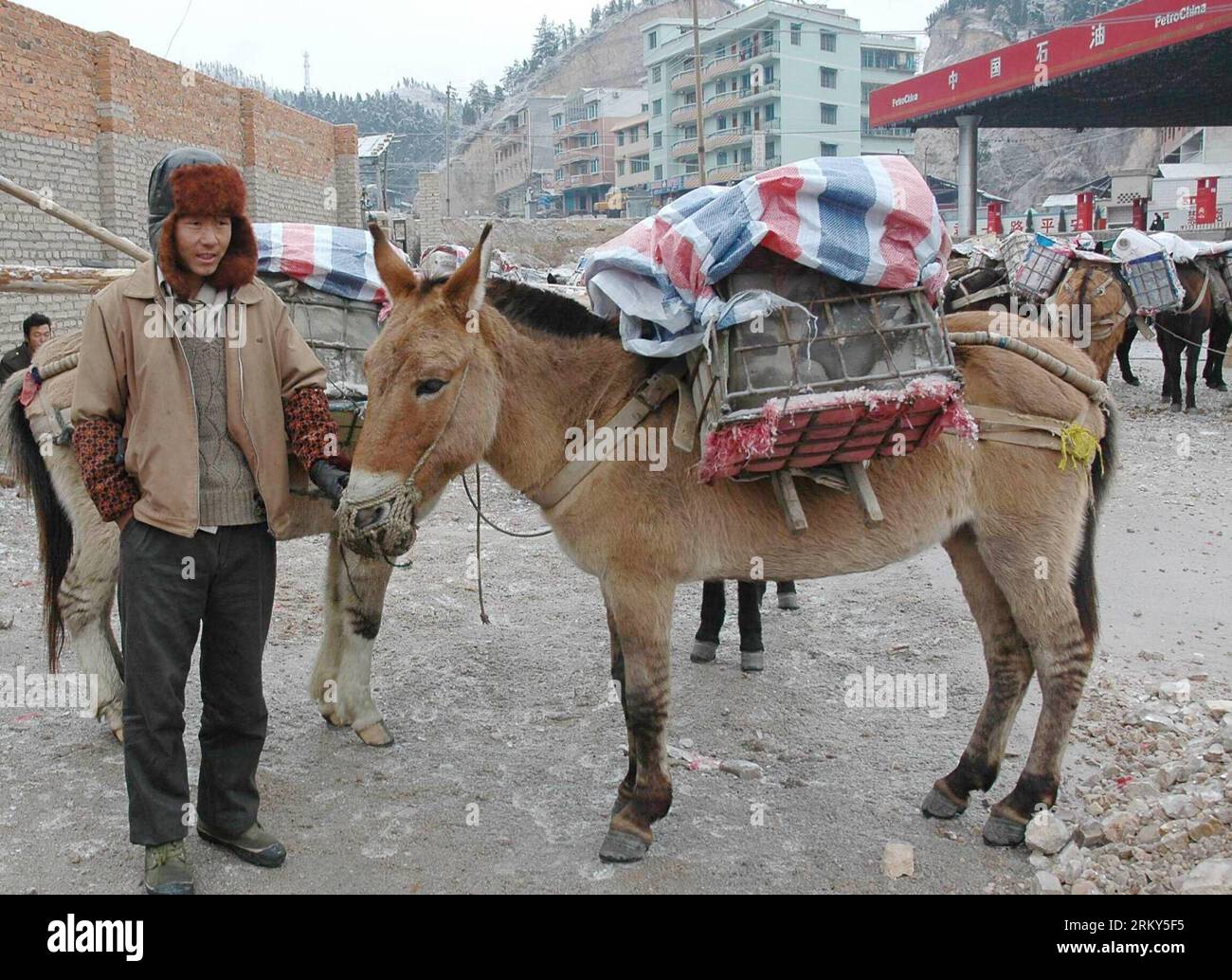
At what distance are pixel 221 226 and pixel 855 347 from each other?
6.93 ft

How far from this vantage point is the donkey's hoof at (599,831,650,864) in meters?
3.45

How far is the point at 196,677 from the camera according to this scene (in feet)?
17.3

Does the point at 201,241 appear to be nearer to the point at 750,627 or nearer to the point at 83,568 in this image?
the point at 83,568

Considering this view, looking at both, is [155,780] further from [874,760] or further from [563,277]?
[563,277]

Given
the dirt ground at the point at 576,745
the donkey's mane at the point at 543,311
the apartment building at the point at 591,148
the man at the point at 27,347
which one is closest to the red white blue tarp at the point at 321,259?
the donkey's mane at the point at 543,311

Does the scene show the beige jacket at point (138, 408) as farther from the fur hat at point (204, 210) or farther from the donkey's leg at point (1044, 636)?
the donkey's leg at point (1044, 636)

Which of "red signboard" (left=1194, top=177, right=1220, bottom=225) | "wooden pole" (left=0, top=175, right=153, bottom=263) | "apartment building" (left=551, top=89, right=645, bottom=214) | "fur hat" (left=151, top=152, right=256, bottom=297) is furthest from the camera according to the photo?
"apartment building" (left=551, top=89, right=645, bottom=214)

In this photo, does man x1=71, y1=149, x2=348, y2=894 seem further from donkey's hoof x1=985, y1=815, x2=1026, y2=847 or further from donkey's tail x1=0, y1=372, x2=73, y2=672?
donkey's hoof x1=985, y1=815, x2=1026, y2=847

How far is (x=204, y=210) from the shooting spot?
121 inches

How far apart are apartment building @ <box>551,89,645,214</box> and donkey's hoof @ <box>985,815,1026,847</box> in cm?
7482

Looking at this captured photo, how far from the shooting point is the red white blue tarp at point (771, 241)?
3154 millimetres

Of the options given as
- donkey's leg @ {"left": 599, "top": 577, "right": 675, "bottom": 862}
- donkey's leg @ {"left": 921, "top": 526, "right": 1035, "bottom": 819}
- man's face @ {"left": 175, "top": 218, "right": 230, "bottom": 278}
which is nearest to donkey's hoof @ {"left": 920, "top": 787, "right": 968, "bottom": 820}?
donkey's leg @ {"left": 921, "top": 526, "right": 1035, "bottom": 819}

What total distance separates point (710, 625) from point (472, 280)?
9.72 feet

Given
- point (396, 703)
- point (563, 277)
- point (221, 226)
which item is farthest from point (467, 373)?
point (563, 277)
